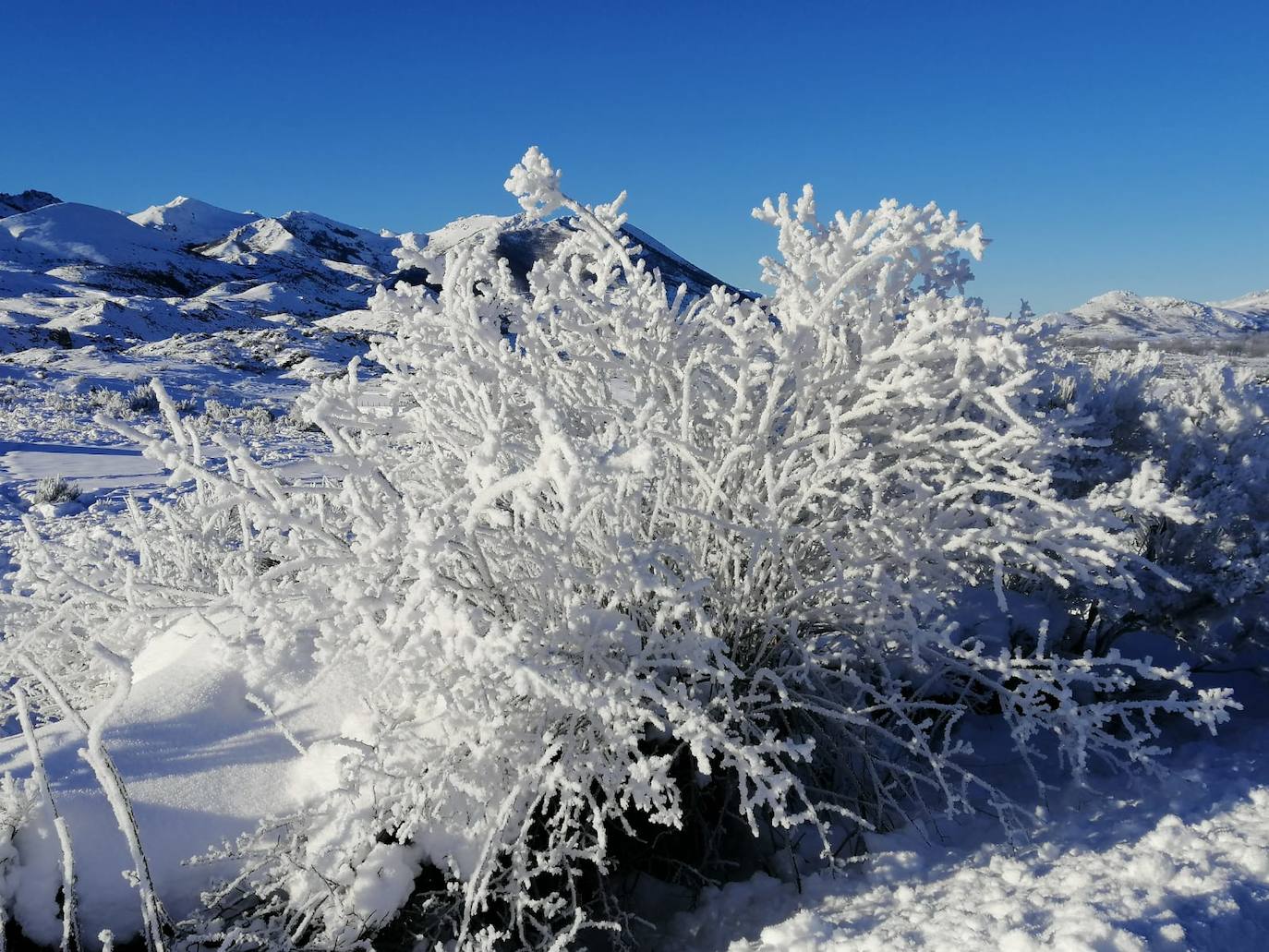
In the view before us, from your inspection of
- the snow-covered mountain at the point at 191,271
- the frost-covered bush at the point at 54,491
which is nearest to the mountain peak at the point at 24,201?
the snow-covered mountain at the point at 191,271

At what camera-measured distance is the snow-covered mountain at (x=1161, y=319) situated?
3781 centimetres

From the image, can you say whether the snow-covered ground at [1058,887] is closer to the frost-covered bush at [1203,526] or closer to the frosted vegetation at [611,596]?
the frosted vegetation at [611,596]

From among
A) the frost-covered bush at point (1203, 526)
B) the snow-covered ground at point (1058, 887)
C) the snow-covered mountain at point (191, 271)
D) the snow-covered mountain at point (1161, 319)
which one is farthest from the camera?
the snow-covered mountain at point (1161, 319)

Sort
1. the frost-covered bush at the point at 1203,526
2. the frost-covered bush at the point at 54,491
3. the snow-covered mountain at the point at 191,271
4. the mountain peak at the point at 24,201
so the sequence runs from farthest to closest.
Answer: the mountain peak at the point at 24,201 < the snow-covered mountain at the point at 191,271 < the frost-covered bush at the point at 54,491 < the frost-covered bush at the point at 1203,526

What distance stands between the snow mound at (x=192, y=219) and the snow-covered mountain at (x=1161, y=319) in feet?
240

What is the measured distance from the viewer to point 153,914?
1.75m

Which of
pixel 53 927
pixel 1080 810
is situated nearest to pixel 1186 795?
pixel 1080 810

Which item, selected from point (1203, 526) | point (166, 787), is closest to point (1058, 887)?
point (166, 787)

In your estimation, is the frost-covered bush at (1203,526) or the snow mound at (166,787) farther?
the frost-covered bush at (1203,526)

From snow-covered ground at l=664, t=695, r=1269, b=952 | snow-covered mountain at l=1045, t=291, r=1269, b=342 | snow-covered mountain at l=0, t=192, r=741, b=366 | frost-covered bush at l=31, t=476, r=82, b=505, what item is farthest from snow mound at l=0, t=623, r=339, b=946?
snow-covered mountain at l=1045, t=291, r=1269, b=342

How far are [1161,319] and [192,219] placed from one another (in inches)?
3474

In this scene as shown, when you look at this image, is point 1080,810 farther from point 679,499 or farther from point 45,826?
point 45,826

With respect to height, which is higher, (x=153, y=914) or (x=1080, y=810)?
(x=153, y=914)

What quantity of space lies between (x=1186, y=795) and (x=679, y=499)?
2059mm
